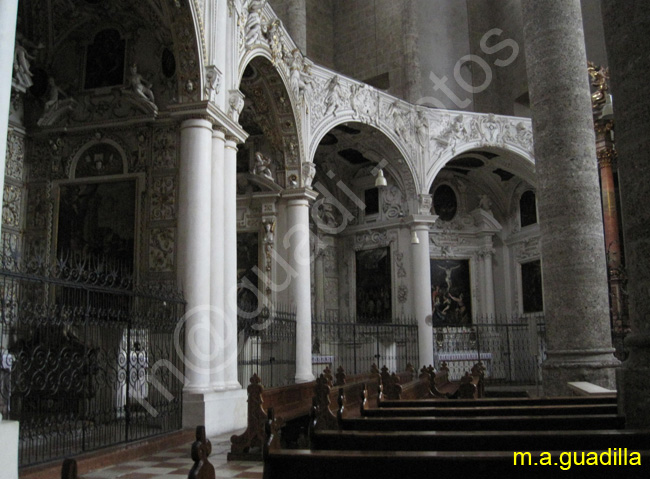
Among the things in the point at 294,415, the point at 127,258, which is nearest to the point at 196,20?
the point at 127,258

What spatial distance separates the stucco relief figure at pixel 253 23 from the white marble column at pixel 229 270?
7.31 ft

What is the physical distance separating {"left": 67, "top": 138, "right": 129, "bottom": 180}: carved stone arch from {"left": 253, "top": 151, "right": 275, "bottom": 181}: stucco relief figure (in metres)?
4.56

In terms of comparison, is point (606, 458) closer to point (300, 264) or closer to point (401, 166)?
point (300, 264)

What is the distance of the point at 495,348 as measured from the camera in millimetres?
22453

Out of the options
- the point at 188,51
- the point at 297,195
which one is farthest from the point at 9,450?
the point at 297,195

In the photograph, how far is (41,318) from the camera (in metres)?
6.90

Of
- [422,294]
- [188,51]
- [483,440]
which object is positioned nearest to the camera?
[483,440]

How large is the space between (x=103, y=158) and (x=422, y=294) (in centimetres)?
1100

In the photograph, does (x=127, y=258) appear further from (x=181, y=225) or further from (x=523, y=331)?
(x=523, y=331)

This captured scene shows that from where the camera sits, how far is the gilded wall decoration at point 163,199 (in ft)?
36.4

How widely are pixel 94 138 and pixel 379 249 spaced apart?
11496 mm

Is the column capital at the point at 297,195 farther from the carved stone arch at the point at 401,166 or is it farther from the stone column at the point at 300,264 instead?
the carved stone arch at the point at 401,166

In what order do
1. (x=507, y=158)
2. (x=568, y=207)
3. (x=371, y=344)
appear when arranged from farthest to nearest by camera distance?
(x=507, y=158)
(x=371, y=344)
(x=568, y=207)

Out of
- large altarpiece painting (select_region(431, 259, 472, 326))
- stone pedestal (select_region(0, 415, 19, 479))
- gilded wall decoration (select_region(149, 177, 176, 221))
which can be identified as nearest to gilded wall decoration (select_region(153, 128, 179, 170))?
gilded wall decoration (select_region(149, 177, 176, 221))
